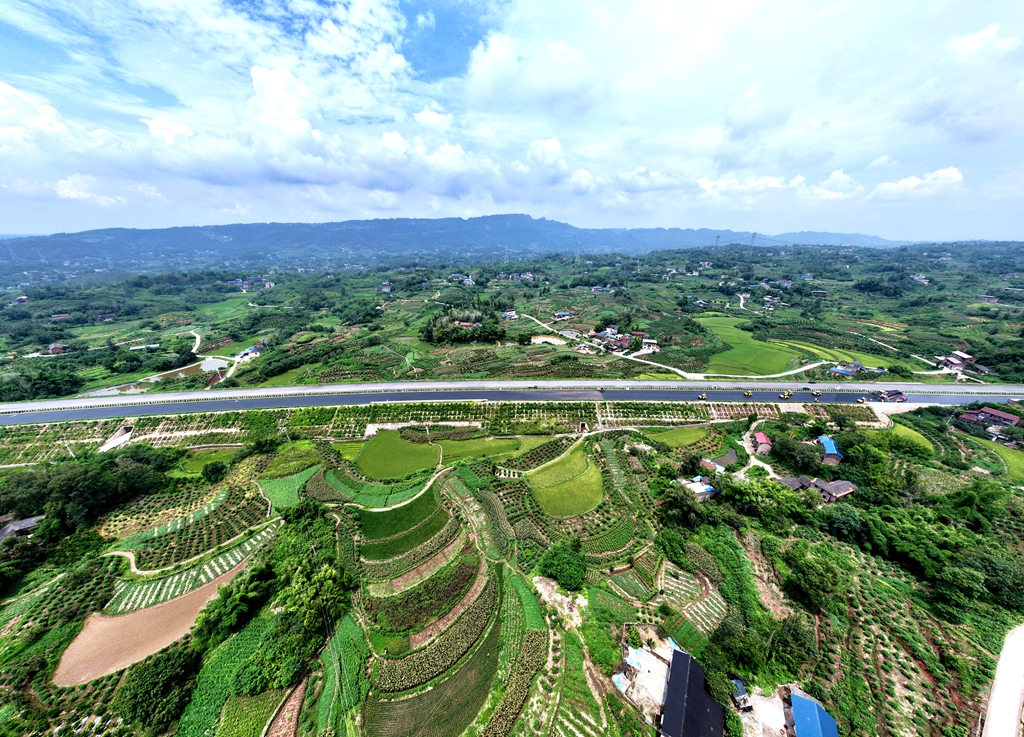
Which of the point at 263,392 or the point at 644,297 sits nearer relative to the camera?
the point at 263,392

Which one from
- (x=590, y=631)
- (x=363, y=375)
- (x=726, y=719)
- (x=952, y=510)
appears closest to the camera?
(x=726, y=719)

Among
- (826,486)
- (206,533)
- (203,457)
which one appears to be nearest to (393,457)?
(206,533)

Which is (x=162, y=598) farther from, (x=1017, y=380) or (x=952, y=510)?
(x=1017, y=380)

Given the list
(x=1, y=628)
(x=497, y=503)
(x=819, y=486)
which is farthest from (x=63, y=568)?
(x=819, y=486)

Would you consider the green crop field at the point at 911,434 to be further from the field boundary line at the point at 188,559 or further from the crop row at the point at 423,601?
the field boundary line at the point at 188,559

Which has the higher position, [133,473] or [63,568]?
[133,473]

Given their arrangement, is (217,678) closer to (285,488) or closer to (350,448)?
(285,488)
